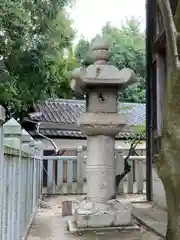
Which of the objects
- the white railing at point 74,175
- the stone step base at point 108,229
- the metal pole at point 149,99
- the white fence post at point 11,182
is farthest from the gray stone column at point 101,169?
the white railing at point 74,175

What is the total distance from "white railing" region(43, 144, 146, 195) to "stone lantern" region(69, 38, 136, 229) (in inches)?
177

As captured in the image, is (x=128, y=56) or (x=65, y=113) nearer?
(x=65, y=113)

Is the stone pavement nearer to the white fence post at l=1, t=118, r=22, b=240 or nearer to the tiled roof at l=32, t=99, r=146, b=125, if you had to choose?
the white fence post at l=1, t=118, r=22, b=240

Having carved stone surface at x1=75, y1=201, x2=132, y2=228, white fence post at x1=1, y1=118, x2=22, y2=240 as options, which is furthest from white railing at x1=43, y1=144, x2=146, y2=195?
white fence post at x1=1, y1=118, x2=22, y2=240

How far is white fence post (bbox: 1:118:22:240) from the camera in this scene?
262 centimetres

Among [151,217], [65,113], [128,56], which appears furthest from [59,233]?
[128,56]

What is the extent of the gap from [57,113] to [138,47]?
8.18 meters

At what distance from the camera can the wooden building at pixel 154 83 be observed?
23.3ft

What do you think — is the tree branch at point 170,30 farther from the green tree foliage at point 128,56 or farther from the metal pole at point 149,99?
the green tree foliage at point 128,56

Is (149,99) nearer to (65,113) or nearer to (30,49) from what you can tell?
(30,49)

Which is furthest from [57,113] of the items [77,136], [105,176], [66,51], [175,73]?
[175,73]

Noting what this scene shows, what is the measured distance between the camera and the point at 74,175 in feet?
34.3

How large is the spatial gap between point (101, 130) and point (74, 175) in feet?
17.5

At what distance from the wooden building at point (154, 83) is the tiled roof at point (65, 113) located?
19.4 ft
